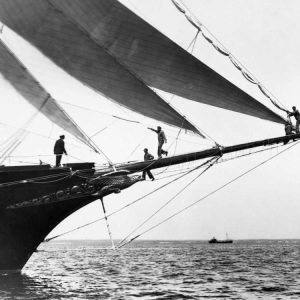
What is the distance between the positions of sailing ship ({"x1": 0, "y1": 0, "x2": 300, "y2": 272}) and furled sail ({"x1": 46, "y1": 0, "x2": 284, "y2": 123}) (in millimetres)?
29

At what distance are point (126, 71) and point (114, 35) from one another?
49.7 inches

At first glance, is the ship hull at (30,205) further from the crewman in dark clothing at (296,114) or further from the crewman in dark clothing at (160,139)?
the crewman in dark clothing at (296,114)

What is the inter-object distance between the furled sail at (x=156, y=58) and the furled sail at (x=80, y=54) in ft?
0.79

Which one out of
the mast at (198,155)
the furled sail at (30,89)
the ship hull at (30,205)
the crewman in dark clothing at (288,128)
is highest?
the furled sail at (30,89)

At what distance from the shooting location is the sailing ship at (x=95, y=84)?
1446 cm

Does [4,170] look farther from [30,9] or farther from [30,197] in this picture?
[30,9]

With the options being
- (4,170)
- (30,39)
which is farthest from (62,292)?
(30,39)

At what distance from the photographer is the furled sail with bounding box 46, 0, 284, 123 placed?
14135mm

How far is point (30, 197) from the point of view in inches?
679

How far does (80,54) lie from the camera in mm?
15477

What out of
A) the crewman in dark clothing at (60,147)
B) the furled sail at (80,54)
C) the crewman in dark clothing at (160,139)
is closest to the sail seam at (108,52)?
the furled sail at (80,54)

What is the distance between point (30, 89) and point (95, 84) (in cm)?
227

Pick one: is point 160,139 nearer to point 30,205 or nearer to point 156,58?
point 156,58

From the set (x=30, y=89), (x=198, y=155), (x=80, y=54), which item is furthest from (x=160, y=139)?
(x=30, y=89)
